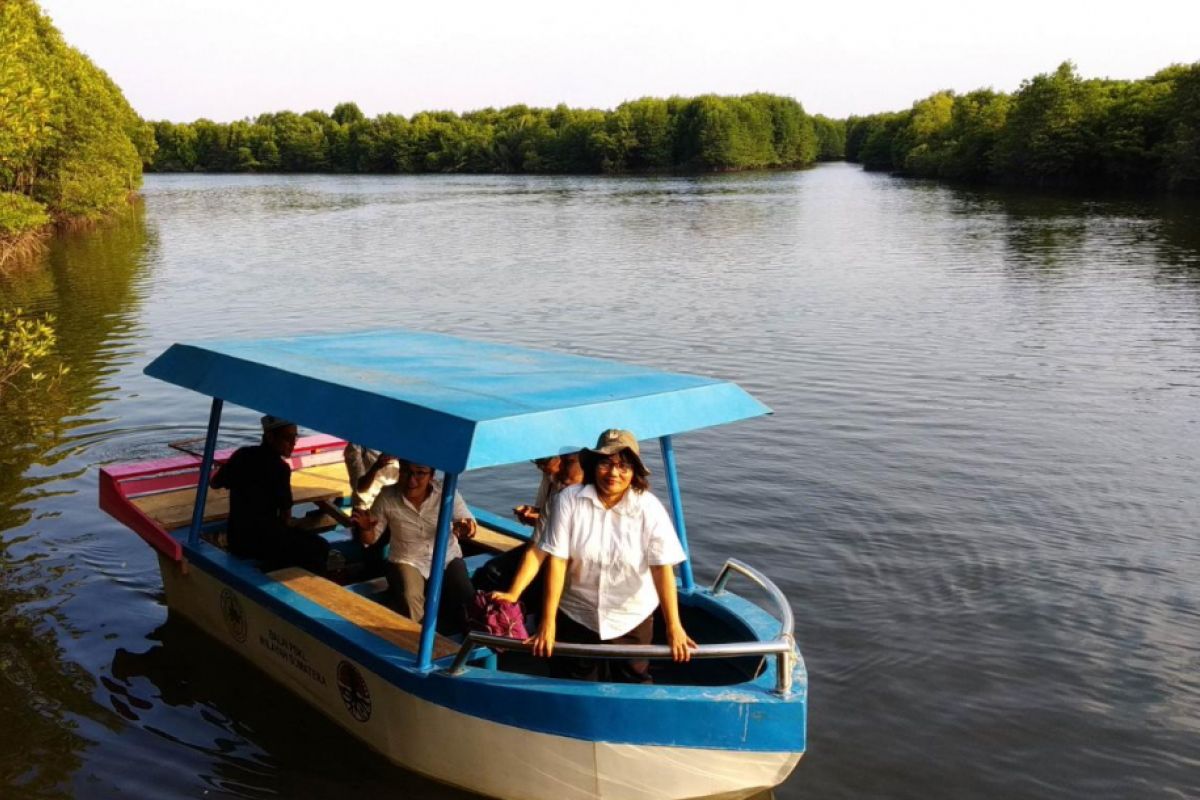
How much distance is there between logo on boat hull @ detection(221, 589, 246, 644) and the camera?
8.32 metres

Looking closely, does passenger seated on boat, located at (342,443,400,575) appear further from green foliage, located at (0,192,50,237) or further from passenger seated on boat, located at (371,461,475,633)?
green foliage, located at (0,192,50,237)

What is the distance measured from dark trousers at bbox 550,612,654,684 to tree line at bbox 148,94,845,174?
443ft

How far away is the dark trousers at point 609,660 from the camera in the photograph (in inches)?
245

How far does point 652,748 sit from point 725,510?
22.8 feet

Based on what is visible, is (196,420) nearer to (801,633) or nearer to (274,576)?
(274,576)

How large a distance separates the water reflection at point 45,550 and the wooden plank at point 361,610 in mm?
1806

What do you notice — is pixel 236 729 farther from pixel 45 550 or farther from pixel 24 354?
pixel 24 354

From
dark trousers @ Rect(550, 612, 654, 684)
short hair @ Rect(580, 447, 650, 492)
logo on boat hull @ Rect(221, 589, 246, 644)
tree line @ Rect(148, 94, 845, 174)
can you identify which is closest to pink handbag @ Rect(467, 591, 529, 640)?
A: dark trousers @ Rect(550, 612, 654, 684)

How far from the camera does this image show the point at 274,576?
793 cm

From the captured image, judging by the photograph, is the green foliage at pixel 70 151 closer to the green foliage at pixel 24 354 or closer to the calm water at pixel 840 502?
the calm water at pixel 840 502

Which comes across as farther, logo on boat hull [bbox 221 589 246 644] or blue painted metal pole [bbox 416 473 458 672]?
logo on boat hull [bbox 221 589 246 644]

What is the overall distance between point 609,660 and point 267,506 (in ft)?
10.7

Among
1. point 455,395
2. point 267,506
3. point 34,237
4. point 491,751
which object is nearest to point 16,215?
point 267,506

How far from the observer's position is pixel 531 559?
598cm
